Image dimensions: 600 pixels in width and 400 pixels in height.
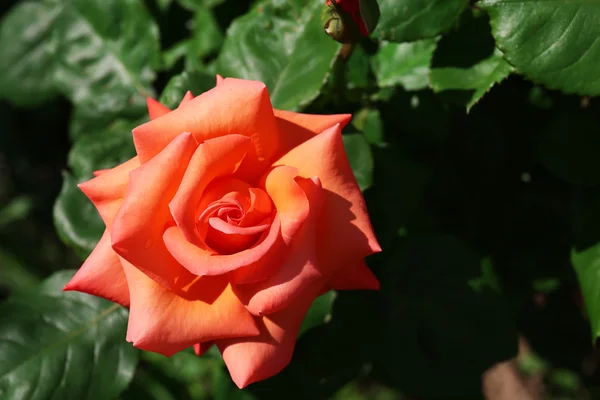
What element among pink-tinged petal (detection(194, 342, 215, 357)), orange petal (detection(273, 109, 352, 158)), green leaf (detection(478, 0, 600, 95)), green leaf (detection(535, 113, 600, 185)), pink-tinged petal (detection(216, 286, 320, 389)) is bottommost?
pink-tinged petal (detection(194, 342, 215, 357))

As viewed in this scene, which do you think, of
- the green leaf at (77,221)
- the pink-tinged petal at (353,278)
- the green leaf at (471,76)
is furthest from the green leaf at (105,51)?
the pink-tinged petal at (353,278)

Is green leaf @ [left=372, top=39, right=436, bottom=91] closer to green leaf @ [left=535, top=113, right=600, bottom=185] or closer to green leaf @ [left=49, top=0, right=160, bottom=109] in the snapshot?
green leaf @ [left=535, top=113, right=600, bottom=185]

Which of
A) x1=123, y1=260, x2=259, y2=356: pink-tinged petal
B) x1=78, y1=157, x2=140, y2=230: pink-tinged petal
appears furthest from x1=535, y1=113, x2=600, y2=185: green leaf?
x1=78, y1=157, x2=140, y2=230: pink-tinged petal

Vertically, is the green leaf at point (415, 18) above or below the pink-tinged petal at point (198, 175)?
above

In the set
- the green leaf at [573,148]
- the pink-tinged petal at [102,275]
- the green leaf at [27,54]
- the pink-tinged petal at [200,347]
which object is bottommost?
the green leaf at [27,54]

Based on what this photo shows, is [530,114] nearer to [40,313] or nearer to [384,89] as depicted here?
[384,89]

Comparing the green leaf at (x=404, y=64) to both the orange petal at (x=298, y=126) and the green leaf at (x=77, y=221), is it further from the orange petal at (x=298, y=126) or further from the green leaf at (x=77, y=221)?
the green leaf at (x=77, y=221)
